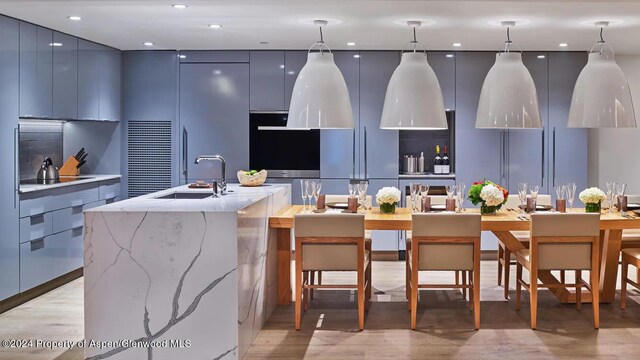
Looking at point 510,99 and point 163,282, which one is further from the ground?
point 510,99

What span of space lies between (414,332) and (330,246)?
2.56 feet

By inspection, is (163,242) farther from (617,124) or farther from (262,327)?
(617,124)

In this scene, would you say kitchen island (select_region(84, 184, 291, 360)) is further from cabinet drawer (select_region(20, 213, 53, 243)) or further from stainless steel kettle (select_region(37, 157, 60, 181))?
stainless steel kettle (select_region(37, 157, 60, 181))

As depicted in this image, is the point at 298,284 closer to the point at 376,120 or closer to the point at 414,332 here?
the point at 414,332

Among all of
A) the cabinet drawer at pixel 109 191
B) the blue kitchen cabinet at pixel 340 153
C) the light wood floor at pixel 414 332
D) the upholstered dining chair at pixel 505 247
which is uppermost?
the blue kitchen cabinet at pixel 340 153

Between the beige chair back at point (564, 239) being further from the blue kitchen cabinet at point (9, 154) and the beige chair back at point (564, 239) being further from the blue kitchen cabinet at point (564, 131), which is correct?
the blue kitchen cabinet at point (9, 154)

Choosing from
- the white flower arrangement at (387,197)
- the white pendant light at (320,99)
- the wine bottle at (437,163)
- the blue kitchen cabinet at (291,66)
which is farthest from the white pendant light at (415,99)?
the wine bottle at (437,163)

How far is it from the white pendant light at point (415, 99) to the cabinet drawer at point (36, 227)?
2822mm

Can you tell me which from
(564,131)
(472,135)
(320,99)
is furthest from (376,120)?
(320,99)

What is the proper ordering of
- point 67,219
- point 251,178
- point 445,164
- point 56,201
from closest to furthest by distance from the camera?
point 251,178
point 56,201
point 67,219
point 445,164

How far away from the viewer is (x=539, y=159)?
294 inches

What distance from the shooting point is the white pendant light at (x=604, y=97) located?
5.10m

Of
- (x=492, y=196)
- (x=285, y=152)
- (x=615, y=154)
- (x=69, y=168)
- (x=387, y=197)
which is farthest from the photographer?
(x=615, y=154)

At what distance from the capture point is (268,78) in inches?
292
